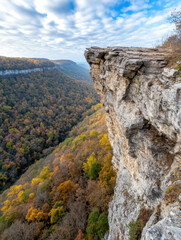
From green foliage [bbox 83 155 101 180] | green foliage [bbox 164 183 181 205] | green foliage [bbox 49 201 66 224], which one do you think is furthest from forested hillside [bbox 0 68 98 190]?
green foliage [bbox 164 183 181 205]

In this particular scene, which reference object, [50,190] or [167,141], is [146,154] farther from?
[50,190]

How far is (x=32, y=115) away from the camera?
6531 centimetres

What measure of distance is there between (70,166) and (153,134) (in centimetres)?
2136

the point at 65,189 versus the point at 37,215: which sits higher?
the point at 65,189

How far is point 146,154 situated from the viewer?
7465 millimetres

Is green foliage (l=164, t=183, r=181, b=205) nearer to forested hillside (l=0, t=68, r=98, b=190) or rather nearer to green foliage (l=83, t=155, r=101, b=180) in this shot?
green foliage (l=83, t=155, r=101, b=180)

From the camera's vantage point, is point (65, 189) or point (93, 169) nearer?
point (65, 189)

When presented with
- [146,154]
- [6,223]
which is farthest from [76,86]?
[146,154]

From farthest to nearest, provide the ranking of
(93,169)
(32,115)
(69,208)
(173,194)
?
(32,115) < (93,169) < (69,208) < (173,194)

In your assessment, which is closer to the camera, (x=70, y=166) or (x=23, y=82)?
(x=70, y=166)

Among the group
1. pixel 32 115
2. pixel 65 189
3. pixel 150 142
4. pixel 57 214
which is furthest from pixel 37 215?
pixel 32 115

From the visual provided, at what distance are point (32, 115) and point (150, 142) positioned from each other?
67.5 meters

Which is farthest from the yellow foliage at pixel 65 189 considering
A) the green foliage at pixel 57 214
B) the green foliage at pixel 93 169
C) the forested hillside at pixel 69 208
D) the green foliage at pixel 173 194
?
the green foliage at pixel 173 194

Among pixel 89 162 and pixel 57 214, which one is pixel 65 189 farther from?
pixel 89 162
